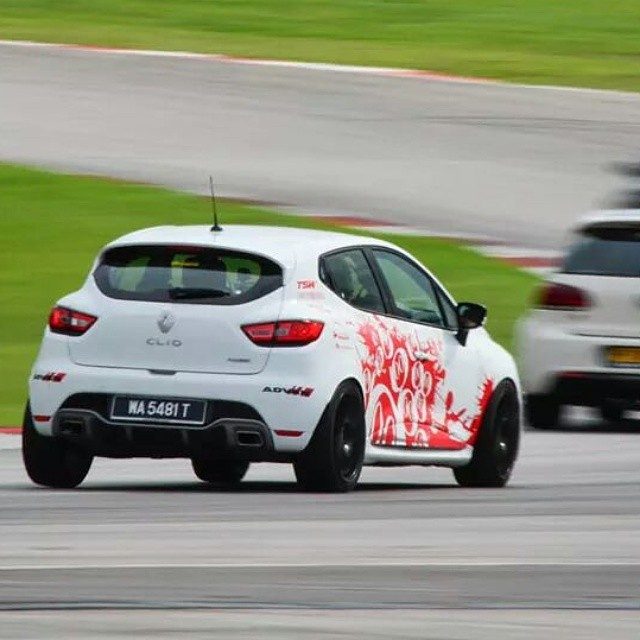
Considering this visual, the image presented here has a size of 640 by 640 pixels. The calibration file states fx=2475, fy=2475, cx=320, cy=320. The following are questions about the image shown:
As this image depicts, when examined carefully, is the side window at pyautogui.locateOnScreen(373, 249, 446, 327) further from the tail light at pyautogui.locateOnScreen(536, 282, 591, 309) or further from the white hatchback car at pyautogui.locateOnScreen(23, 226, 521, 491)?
the tail light at pyautogui.locateOnScreen(536, 282, 591, 309)

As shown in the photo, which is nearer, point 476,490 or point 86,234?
point 476,490

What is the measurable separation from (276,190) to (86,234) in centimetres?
299

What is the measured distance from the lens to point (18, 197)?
2431 centimetres

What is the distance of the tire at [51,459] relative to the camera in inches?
446

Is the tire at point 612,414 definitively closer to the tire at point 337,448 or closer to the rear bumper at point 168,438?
the tire at point 337,448

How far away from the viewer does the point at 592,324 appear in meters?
15.8

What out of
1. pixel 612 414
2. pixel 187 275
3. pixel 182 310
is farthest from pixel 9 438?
pixel 612 414

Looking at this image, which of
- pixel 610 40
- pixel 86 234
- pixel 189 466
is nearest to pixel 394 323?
pixel 189 466

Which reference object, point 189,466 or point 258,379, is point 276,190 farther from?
point 258,379

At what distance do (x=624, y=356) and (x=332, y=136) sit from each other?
42.6 ft

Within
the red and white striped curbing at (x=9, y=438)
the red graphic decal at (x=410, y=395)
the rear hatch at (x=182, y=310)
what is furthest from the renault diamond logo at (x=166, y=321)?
the red and white striped curbing at (x=9, y=438)

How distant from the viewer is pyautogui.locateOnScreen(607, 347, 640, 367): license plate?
51.4 feet

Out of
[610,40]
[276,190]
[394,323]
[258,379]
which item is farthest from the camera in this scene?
[610,40]

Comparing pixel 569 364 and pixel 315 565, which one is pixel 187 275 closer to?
pixel 315 565
